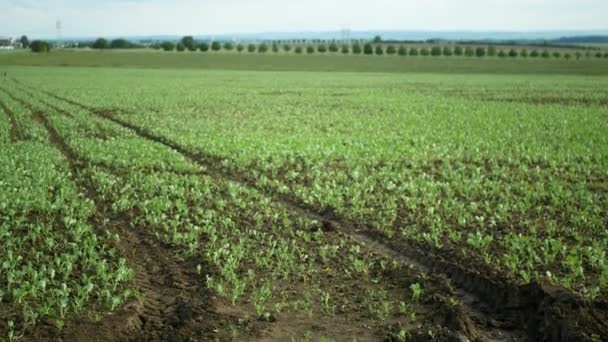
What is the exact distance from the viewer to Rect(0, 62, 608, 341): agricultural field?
7.14m

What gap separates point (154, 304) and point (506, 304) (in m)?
4.43

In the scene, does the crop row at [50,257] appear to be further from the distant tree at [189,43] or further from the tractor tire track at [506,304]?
the distant tree at [189,43]

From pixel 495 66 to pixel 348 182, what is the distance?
8918cm

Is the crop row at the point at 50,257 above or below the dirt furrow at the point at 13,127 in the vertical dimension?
below

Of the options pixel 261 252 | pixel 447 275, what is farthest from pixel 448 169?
pixel 261 252

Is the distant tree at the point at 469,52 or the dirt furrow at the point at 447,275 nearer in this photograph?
the dirt furrow at the point at 447,275

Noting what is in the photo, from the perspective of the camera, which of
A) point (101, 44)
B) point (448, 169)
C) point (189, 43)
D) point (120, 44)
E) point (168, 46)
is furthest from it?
point (120, 44)

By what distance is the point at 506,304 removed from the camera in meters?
7.68

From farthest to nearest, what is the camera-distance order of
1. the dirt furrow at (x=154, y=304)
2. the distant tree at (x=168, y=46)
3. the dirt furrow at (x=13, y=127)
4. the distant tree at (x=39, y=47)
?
the distant tree at (x=168, y=46)
the distant tree at (x=39, y=47)
the dirt furrow at (x=13, y=127)
the dirt furrow at (x=154, y=304)

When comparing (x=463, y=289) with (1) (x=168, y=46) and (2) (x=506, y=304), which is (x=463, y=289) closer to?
(2) (x=506, y=304)

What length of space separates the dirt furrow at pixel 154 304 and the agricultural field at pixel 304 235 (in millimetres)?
25

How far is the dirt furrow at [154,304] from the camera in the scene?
22.4 ft

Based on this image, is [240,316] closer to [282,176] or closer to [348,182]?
[348,182]

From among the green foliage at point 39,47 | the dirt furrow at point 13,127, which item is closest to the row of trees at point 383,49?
the green foliage at point 39,47
